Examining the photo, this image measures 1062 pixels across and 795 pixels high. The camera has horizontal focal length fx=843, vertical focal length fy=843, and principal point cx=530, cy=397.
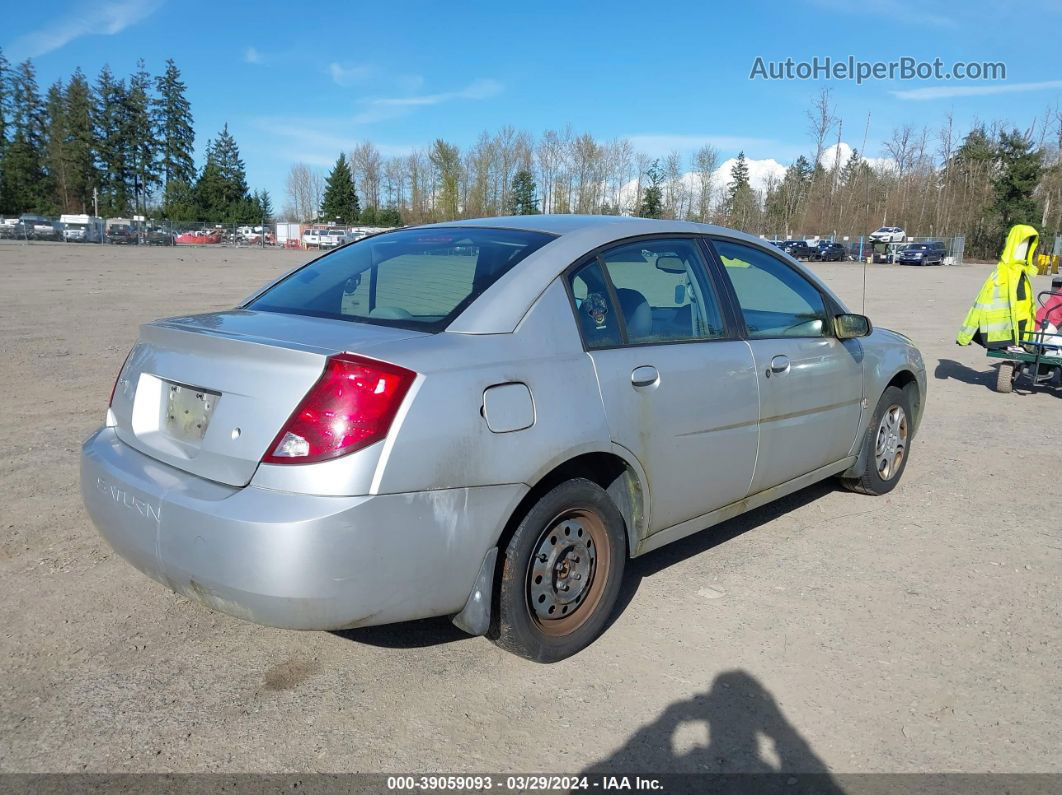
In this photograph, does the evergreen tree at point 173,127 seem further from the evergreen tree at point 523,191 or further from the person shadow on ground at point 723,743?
the person shadow on ground at point 723,743

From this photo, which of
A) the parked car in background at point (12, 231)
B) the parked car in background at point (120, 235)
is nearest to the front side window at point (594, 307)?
the parked car in background at point (12, 231)

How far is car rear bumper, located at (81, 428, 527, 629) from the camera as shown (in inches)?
101

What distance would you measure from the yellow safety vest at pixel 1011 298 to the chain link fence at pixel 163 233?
1553 inches

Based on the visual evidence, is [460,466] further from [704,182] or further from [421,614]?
[704,182]

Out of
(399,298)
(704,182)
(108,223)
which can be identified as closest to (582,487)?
(399,298)

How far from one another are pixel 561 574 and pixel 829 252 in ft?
193

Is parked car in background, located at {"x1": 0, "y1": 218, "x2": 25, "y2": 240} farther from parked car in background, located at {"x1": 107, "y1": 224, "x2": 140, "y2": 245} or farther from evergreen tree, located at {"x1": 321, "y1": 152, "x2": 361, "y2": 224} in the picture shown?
evergreen tree, located at {"x1": 321, "y1": 152, "x2": 361, "y2": 224}

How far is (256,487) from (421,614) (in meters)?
0.70

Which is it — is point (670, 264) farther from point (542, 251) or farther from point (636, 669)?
point (636, 669)

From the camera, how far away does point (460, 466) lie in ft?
9.07

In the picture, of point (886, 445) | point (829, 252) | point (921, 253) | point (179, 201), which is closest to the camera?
point (886, 445)

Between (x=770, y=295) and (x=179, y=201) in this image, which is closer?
(x=770, y=295)

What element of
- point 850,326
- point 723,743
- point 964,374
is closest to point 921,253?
point 964,374

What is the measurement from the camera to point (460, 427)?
9.07 ft
